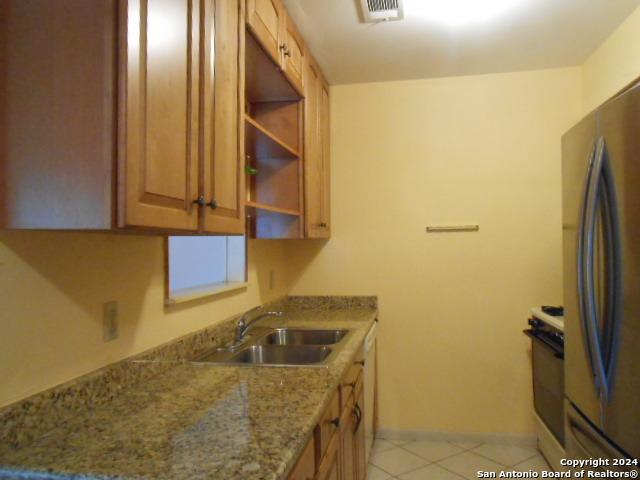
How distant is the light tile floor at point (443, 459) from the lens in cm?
248

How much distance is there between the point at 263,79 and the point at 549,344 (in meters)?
1.93

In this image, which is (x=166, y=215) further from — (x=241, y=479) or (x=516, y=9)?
(x=516, y=9)

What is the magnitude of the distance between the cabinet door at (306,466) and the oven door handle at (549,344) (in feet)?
4.70

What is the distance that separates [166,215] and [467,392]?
2.51 metres

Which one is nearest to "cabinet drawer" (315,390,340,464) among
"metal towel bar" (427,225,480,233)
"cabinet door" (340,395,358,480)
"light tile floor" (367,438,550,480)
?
"cabinet door" (340,395,358,480)

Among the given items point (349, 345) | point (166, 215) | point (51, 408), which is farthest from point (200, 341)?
point (166, 215)

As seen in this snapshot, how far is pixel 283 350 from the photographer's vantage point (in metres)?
2.02

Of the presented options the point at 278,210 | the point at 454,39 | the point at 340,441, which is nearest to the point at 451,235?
the point at 454,39

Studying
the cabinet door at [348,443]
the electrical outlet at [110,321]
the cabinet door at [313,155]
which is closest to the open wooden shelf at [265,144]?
the cabinet door at [313,155]

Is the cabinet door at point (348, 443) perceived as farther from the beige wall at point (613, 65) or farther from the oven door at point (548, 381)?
the beige wall at point (613, 65)

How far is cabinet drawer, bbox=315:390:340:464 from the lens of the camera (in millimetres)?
1266

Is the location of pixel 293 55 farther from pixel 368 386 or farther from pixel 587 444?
pixel 587 444

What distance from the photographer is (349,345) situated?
187 centimetres

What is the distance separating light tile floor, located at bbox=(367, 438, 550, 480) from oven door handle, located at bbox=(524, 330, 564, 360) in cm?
76
